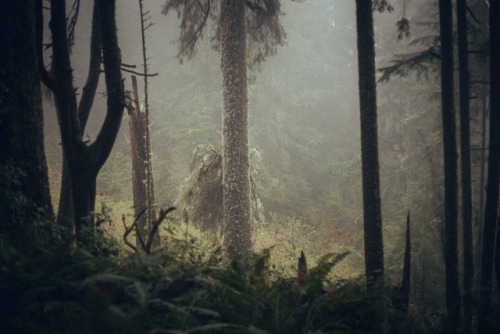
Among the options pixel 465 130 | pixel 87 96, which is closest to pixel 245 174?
pixel 87 96

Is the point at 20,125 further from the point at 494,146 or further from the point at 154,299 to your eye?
the point at 494,146

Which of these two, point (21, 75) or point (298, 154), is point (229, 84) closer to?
point (21, 75)

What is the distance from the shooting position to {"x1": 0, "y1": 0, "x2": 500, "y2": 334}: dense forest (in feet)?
10.3

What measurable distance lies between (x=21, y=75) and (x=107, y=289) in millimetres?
3026

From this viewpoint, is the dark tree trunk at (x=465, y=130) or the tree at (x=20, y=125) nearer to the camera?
the tree at (x=20, y=125)

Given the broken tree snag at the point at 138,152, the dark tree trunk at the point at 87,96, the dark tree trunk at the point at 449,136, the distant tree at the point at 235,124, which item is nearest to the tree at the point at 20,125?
the dark tree trunk at the point at 87,96

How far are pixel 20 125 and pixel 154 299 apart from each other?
119 inches

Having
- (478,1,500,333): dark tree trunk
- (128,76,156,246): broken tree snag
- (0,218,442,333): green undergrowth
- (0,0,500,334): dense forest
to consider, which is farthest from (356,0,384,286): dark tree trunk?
(128,76,156,246): broken tree snag

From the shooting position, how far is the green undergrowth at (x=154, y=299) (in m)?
2.57

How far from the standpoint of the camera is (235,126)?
11.3 m

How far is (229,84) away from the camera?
441 inches

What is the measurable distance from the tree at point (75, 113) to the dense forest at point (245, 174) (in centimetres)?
3

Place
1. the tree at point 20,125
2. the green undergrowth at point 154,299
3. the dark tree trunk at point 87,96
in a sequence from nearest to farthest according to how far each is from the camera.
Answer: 1. the green undergrowth at point 154,299
2. the tree at point 20,125
3. the dark tree trunk at point 87,96

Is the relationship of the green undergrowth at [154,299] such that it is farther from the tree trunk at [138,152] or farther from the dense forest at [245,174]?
the tree trunk at [138,152]
